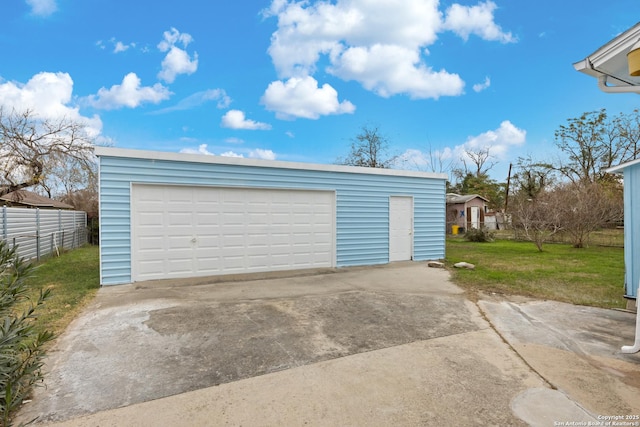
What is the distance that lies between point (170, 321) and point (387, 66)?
11.0 meters

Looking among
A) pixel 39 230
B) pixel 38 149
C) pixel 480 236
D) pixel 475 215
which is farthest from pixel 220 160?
pixel 475 215

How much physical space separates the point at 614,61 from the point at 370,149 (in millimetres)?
18537

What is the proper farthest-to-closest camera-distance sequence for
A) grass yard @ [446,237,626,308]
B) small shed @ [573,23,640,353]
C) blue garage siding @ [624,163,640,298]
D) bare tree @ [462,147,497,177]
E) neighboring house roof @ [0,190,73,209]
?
1. bare tree @ [462,147,497,177]
2. neighboring house roof @ [0,190,73,209]
3. grass yard @ [446,237,626,308]
4. blue garage siding @ [624,163,640,298]
5. small shed @ [573,23,640,353]

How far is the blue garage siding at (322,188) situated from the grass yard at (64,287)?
0.67 meters

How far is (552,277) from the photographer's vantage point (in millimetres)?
7203

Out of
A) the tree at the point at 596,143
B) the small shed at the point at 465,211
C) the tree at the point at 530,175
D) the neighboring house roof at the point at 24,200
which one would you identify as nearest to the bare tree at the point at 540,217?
the small shed at the point at 465,211

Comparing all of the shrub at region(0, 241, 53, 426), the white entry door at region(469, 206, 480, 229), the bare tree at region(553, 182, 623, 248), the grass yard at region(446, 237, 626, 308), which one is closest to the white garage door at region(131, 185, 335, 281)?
the grass yard at region(446, 237, 626, 308)

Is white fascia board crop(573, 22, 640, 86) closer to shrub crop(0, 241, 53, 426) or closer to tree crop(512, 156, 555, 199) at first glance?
shrub crop(0, 241, 53, 426)

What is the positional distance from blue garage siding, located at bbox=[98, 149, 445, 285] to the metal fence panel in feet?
Result: 9.44

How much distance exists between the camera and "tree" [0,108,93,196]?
1318cm

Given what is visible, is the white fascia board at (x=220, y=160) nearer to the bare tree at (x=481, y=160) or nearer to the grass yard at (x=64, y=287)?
the grass yard at (x=64, y=287)

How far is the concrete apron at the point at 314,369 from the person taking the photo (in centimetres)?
230

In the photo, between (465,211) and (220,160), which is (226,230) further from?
(465,211)

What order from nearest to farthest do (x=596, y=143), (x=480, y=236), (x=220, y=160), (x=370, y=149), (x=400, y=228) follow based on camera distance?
1. (x=220, y=160)
2. (x=400, y=228)
3. (x=480, y=236)
4. (x=370, y=149)
5. (x=596, y=143)
